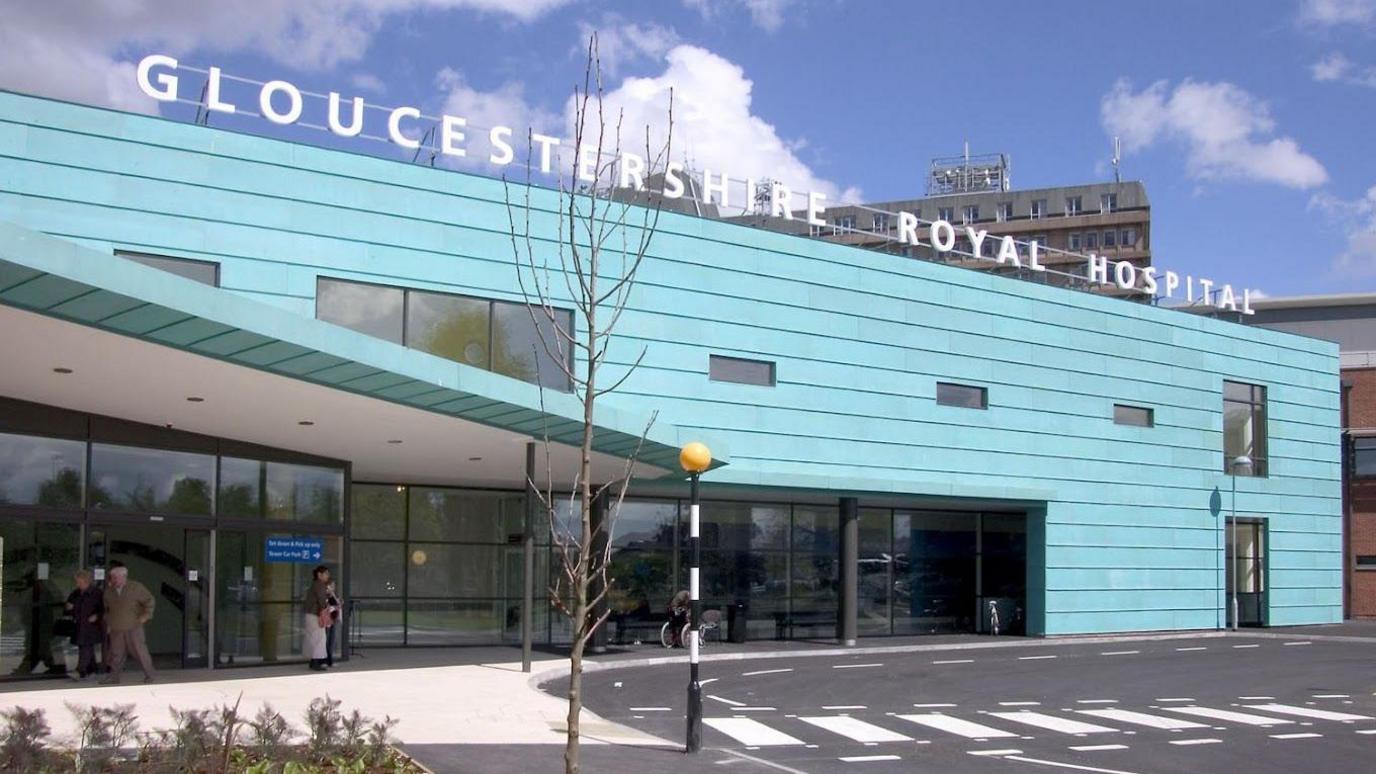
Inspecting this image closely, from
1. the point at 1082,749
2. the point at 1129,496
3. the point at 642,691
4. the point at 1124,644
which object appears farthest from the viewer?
the point at 1129,496

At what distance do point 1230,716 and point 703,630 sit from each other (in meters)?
13.5

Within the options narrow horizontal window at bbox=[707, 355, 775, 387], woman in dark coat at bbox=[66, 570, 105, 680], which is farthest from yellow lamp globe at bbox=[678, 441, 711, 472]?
narrow horizontal window at bbox=[707, 355, 775, 387]

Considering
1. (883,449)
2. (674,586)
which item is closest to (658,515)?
(674,586)

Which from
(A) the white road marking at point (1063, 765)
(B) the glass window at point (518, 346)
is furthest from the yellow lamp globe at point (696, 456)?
(B) the glass window at point (518, 346)

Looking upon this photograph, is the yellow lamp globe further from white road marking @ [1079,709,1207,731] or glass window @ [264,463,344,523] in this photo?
glass window @ [264,463,344,523]

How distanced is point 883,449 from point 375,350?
1817cm

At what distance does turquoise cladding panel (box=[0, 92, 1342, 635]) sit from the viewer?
22.4 meters

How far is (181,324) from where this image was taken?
1302 cm

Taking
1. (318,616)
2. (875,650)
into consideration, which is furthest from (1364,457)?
(318,616)

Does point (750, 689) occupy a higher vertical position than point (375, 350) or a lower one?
lower

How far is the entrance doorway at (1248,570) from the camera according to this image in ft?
128

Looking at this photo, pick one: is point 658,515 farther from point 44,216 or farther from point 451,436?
point 44,216

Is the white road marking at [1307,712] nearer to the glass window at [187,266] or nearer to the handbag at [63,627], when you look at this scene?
the handbag at [63,627]

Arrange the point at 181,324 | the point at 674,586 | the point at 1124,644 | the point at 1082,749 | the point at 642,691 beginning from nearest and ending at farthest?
the point at 181,324 < the point at 1082,749 < the point at 642,691 < the point at 674,586 < the point at 1124,644
